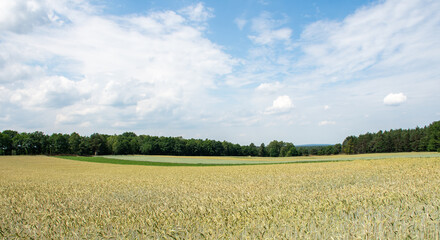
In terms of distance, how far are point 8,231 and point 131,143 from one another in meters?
123

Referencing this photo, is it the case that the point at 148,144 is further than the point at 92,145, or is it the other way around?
the point at 148,144

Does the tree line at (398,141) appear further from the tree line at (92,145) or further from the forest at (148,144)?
the tree line at (92,145)

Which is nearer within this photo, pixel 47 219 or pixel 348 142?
pixel 47 219

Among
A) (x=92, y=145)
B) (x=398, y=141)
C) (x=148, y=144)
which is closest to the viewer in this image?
(x=398, y=141)

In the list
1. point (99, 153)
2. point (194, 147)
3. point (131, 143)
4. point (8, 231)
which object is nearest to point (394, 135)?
point (194, 147)

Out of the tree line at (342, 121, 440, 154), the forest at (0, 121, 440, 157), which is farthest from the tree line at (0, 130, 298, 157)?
the tree line at (342, 121, 440, 154)

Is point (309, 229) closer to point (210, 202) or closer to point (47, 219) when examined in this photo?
point (210, 202)

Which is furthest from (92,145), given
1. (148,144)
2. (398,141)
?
(398,141)

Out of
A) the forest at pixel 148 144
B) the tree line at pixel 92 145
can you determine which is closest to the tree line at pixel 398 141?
the forest at pixel 148 144

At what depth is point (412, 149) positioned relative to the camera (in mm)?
108250

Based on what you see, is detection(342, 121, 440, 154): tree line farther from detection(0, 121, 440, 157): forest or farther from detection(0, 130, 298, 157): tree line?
detection(0, 130, 298, 157): tree line

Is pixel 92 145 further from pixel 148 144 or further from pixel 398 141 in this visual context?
pixel 398 141

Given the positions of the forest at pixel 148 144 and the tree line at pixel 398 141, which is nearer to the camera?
the tree line at pixel 398 141

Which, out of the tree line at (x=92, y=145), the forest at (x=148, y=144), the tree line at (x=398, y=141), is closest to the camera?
the tree line at (x=398, y=141)
